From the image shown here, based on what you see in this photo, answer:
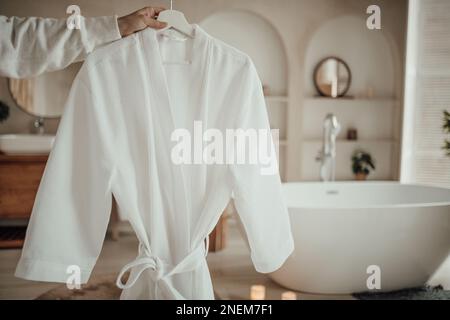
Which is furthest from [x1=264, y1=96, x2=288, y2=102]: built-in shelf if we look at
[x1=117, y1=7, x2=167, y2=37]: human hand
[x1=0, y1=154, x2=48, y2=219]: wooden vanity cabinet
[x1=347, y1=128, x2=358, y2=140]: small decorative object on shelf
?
[x1=0, y1=154, x2=48, y2=219]: wooden vanity cabinet

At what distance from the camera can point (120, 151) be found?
1.04 meters

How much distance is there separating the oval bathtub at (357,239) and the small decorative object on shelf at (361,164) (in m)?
0.17

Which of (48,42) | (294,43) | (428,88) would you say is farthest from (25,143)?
(428,88)

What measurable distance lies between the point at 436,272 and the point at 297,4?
1.07 m

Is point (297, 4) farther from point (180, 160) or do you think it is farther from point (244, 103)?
point (180, 160)

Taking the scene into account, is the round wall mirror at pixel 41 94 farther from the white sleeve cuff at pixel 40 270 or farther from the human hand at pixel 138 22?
the white sleeve cuff at pixel 40 270

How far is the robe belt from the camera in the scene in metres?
1.03

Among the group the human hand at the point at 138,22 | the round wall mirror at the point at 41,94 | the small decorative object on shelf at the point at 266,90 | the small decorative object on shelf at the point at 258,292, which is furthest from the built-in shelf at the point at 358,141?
the round wall mirror at the point at 41,94

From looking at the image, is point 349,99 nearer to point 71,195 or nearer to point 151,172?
point 151,172

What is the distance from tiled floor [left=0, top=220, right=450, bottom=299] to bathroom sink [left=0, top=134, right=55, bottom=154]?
0.95 ft

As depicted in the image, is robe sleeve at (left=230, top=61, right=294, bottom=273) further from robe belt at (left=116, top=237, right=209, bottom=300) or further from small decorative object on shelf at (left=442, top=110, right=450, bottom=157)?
small decorative object on shelf at (left=442, top=110, right=450, bottom=157)

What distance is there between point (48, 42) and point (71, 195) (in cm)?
40
